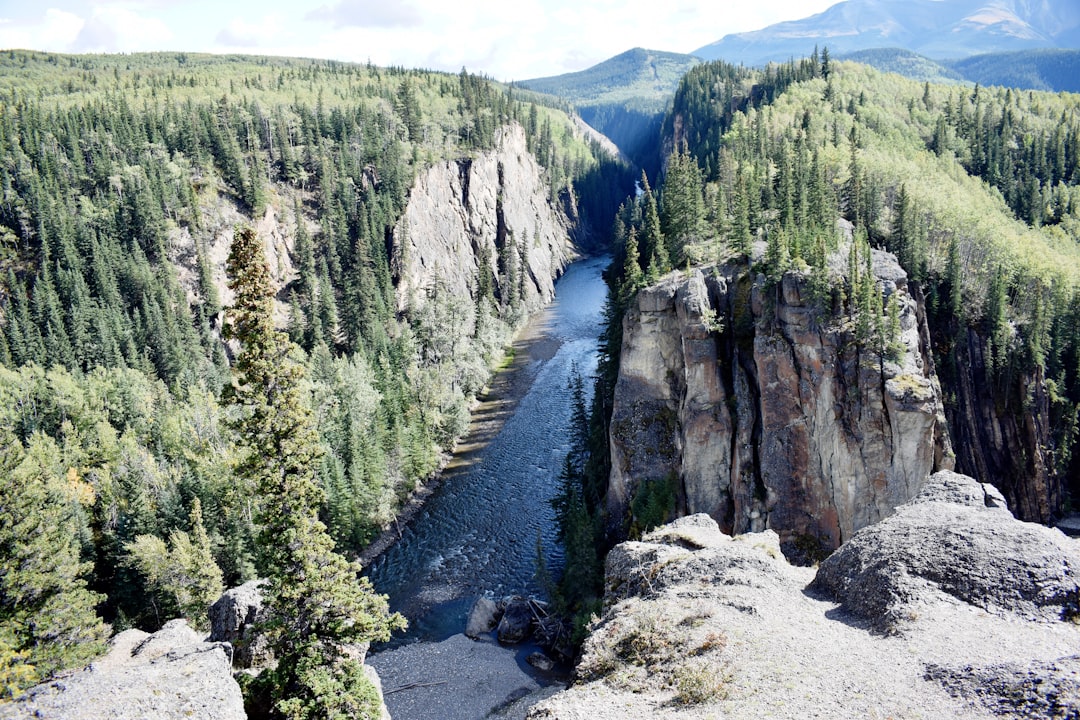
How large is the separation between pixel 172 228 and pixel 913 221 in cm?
9413

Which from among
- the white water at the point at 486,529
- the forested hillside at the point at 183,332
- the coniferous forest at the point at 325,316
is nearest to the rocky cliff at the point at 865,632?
the coniferous forest at the point at 325,316

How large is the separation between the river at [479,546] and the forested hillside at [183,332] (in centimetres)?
431

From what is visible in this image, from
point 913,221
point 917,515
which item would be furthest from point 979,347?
point 917,515

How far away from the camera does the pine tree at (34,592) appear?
29969 millimetres

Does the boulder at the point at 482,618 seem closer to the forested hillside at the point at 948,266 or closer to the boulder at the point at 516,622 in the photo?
the boulder at the point at 516,622

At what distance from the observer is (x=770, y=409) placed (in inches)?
1793

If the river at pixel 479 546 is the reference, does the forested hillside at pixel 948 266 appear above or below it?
above

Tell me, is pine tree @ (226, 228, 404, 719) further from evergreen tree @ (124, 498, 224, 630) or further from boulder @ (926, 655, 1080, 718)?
evergreen tree @ (124, 498, 224, 630)

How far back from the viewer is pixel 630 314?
5384 cm

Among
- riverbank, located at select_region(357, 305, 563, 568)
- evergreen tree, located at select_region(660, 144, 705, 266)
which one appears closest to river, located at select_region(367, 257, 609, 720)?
riverbank, located at select_region(357, 305, 563, 568)

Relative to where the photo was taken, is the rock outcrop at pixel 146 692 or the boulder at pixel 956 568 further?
the boulder at pixel 956 568

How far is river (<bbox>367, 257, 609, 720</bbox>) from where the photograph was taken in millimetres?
43031

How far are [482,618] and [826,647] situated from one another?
3285 cm

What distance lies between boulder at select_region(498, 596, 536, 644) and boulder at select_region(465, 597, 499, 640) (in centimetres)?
81
